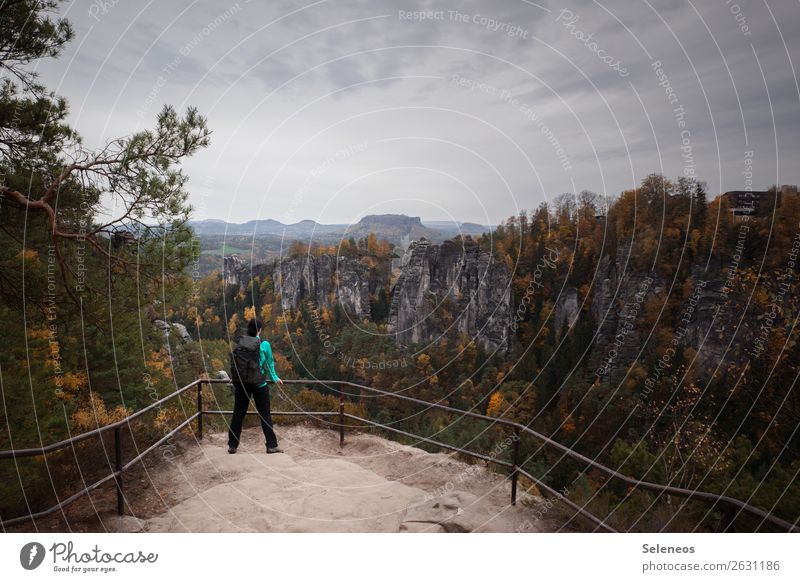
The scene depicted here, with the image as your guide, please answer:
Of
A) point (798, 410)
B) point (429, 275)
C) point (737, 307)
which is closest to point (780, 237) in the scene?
point (737, 307)

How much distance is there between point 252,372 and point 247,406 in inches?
16.9

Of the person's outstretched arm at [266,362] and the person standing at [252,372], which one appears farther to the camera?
the person's outstretched arm at [266,362]

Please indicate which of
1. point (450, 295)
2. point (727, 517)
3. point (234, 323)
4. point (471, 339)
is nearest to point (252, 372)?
point (727, 517)

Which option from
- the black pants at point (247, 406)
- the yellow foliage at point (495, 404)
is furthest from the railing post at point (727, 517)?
the yellow foliage at point (495, 404)

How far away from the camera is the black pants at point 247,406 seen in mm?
5320

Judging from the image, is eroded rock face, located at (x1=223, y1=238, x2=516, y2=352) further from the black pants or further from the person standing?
the person standing

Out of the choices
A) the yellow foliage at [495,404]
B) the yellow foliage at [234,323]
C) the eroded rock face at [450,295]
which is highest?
the eroded rock face at [450,295]

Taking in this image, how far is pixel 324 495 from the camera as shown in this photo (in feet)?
14.7

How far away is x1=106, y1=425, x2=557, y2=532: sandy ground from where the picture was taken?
3.98 meters

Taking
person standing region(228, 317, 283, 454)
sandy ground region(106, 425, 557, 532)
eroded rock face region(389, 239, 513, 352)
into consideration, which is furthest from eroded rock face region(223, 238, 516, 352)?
person standing region(228, 317, 283, 454)

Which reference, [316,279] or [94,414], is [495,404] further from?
[316,279]

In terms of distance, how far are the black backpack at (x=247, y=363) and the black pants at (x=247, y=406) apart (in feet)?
0.35

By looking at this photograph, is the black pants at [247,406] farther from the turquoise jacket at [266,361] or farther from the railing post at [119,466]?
the railing post at [119,466]

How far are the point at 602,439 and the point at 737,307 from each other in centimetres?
1591
